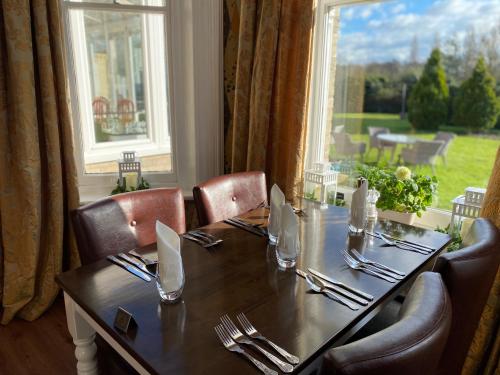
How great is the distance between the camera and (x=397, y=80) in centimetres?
219

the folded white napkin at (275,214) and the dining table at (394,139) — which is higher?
the dining table at (394,139)

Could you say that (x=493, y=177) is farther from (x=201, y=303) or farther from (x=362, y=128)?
(x=201, y=303)

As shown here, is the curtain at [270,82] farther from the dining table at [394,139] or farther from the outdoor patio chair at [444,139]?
the outdoor patio chair at [444,139]

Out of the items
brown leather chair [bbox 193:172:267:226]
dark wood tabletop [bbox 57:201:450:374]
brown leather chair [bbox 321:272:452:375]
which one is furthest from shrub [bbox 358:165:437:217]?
brown leather chair [bbox 321:272:452:375]

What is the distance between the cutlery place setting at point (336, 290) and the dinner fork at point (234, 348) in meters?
0.34

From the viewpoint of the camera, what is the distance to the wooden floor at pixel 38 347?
A: 181cm

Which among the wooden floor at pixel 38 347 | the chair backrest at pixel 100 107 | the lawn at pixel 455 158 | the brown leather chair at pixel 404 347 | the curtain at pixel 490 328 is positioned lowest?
the wooden floor at pixel 38 347

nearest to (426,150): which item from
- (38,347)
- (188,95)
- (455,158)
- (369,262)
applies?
(455,158)

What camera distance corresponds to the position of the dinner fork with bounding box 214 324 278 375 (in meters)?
0.80

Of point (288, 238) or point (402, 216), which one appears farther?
point (402, 216)

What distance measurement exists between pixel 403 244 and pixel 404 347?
0.90 metres

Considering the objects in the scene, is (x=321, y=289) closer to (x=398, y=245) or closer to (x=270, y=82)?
(x=398, y=245)

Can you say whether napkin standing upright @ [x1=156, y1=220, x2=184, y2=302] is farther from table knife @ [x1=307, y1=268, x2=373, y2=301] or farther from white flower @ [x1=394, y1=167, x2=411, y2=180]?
white flower @ [x1=394, y1=167, x2=411, y2=180]

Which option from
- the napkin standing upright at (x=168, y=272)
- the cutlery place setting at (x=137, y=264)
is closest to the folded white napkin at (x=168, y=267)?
the napkin standing upright at (x=168, y=272)
